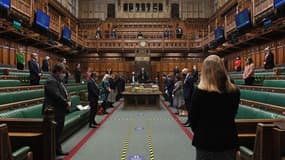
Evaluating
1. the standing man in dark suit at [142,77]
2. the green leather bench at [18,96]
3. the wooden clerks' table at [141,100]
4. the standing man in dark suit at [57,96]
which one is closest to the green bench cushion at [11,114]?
the standing man in dark suit at [57,96]

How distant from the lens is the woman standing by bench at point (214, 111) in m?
2.30

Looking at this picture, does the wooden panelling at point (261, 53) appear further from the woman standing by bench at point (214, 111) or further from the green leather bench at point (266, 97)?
the woman standing by bench at point (214, 111)

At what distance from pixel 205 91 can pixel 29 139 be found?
7.42 feet

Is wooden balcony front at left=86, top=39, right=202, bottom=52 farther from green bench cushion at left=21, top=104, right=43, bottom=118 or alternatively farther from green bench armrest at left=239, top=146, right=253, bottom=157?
green bench armrest at left=239, top=146, right=253, bottom=157

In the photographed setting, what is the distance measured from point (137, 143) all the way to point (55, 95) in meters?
2.15

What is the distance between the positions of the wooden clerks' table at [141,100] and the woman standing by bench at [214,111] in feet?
34.1

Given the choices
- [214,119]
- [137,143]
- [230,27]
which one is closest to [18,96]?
[137,143]

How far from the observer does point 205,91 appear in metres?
2.28

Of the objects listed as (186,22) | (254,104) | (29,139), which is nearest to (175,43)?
(186,22)

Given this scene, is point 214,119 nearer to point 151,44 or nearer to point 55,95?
point 55,95

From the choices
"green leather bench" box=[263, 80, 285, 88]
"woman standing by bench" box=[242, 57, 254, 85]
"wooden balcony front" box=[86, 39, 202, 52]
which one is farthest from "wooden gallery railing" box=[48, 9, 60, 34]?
"green leather bench" box=[263, 80, 285, 88]

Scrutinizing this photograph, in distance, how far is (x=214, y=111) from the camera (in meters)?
2.33

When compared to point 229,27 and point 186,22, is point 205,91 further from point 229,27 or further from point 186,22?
point 186,22

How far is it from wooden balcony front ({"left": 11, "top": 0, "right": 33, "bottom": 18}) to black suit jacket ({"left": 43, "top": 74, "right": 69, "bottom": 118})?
11234 millimetres
